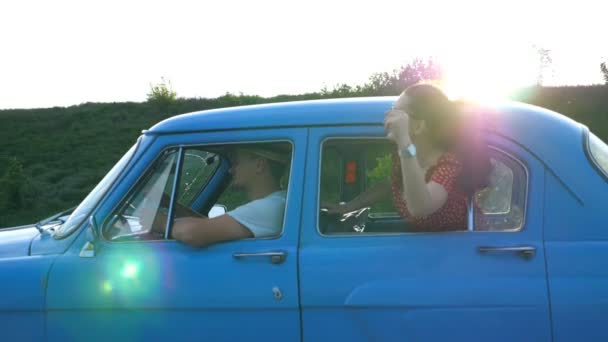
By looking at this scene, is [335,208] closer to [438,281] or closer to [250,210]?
[250,210]

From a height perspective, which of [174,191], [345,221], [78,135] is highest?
[174,191]

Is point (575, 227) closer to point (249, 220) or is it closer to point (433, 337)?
point (433, 337)

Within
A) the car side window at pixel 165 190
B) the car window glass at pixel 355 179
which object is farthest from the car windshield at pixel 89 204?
the car window glass at pixel 355 179

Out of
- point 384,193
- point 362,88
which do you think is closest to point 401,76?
point 362,88

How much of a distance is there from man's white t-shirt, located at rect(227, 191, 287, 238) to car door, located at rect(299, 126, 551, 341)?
0.30 metres

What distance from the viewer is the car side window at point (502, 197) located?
2.98 metres

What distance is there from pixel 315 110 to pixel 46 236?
1586 mm

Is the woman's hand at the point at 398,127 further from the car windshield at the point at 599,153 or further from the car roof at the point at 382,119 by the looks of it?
the car windshield at the point at 599,153

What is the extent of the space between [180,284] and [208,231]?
0.89 feet

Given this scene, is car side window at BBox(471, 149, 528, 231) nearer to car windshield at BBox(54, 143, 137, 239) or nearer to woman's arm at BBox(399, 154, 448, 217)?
woman's arm at BBox(399, 154, 448, 217)

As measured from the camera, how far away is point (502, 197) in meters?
3.31

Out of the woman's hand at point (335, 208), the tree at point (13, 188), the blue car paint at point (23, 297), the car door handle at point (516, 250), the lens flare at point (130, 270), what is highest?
the woman's hand at point (335, 208)

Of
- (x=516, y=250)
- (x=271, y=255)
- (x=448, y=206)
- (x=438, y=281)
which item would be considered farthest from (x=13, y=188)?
(x=516, y=250)

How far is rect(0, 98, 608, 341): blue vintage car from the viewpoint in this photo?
2.80 meters
